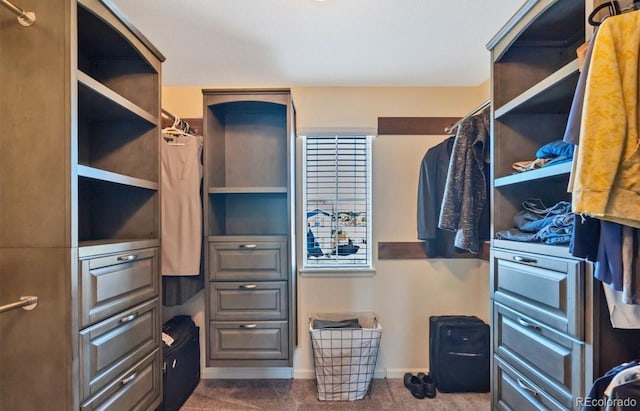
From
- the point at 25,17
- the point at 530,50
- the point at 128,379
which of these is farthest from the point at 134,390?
A: the point at 530,50

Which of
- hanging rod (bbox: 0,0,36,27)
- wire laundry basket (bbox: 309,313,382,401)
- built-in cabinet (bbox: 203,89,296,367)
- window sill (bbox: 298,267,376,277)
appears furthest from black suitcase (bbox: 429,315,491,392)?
hanging rod (bbox: 0,0,36,27)

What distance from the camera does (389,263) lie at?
2.71 m

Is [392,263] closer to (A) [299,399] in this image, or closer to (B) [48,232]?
(A) [299,399]

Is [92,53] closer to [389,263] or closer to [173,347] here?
[173,347]

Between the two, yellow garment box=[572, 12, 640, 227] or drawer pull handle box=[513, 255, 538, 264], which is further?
drawer pull handle box=[513, 255, 538, 264]

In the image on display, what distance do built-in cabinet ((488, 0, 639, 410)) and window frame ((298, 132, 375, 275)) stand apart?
1.21 metres

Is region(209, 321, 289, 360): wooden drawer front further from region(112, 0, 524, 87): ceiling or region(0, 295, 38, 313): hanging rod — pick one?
region(112, 0, 524, 87): ceiling

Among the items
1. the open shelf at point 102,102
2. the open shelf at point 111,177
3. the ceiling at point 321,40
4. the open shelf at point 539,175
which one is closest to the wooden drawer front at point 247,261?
the open shelf at point 111,177

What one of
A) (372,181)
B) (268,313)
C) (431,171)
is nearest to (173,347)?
(268,313)

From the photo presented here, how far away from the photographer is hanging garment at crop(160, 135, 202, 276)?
2289 mm

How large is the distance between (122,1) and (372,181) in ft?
6.44

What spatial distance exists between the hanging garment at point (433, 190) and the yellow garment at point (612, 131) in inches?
63.8

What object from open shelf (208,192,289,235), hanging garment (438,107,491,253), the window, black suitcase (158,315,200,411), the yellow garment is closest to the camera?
the yellow garment

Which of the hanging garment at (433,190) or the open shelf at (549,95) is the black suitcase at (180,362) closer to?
the hanging garment at (433,190)
